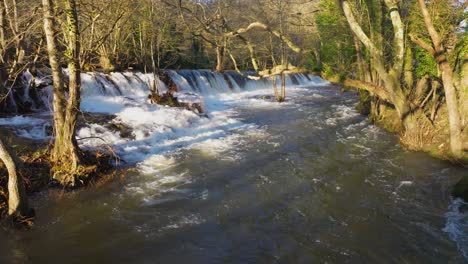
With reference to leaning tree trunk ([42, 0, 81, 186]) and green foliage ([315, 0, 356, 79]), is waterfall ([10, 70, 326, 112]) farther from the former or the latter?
green foliage ([315, 0, 356, 79])

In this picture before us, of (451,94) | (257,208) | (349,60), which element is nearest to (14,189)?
(257,208)

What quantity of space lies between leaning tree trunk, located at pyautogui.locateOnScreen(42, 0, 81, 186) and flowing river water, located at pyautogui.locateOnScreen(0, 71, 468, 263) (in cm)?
82

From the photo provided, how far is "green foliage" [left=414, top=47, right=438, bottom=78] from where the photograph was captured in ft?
40.5

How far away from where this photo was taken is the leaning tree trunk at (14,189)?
20.5 ft

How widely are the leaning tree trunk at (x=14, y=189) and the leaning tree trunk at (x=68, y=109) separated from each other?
177 centimetres

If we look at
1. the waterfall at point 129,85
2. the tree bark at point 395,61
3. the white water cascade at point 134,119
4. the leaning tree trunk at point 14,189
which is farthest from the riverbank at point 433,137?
the waterfall at point 129,85

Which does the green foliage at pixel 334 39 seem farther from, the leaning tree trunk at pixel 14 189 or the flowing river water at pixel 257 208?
the leaning tree trunk at pixel 14 189

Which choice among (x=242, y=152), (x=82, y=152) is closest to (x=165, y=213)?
(x=82, y=152)

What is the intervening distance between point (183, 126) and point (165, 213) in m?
8.11

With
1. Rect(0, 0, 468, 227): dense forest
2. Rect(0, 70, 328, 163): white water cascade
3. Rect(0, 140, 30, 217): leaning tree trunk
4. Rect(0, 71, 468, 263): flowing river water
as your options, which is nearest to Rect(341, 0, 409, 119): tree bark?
Rect(0, 0, 468, 227): dense forest

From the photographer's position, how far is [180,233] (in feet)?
21.5

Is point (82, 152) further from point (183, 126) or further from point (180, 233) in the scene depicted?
point (183, 126)

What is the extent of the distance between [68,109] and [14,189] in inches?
106

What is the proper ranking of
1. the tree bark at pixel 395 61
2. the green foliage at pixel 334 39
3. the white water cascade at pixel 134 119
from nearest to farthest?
the tree bark at pixel 395 61 → the white water cascade at pixel 134 119 → the green foliage at pixel 334 39
